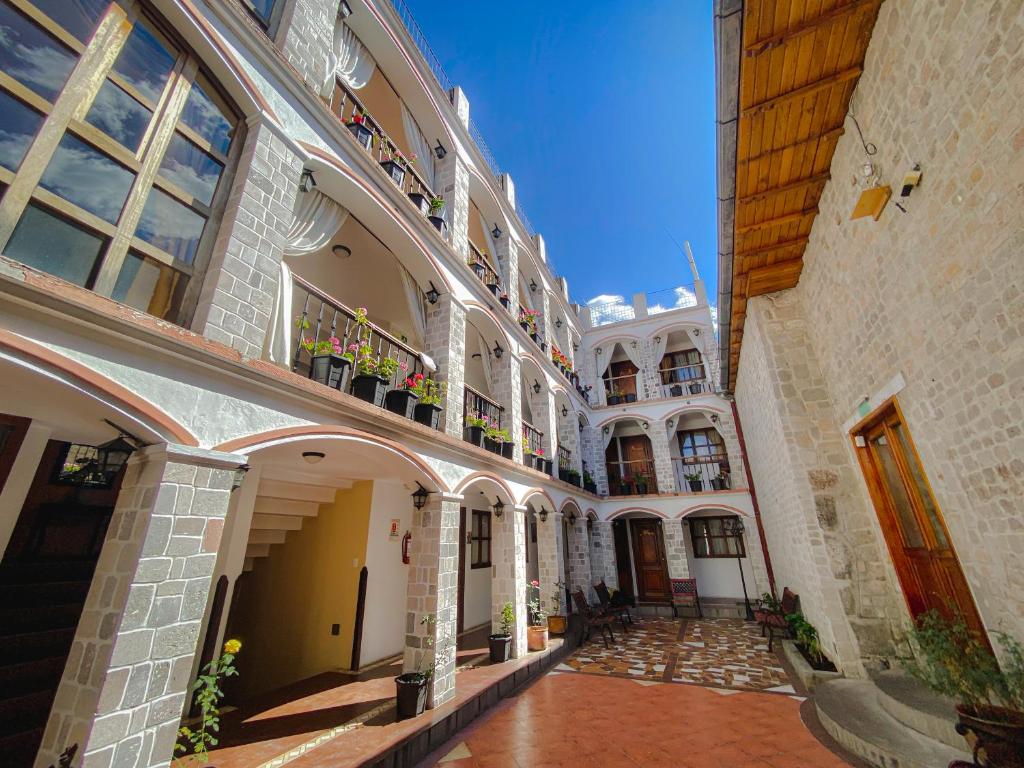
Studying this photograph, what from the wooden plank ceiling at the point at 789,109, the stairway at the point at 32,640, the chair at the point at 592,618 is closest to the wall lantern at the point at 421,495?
the stairway at the point at 32,640

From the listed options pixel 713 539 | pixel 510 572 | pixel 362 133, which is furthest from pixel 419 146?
pixel 713 539

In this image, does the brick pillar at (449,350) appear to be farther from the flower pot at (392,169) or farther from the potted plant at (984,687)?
the potted plant at (984,687)

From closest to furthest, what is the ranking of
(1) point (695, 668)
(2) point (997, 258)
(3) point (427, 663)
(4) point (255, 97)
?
(2) point (997, 258) < (4) point (255, 97) < (3) point (427, 663) < (1) point (695, 668)

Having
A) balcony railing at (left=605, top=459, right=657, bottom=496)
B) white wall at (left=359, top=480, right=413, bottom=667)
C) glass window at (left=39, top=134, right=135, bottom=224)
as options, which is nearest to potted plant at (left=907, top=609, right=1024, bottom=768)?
white wall at (left=359, top=480, right=413, bottom=667)

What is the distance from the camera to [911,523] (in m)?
4.22

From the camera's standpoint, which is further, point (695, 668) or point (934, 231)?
point (695, 668)

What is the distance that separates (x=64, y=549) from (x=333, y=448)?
9.85 feet

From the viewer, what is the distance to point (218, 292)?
296 centimetres

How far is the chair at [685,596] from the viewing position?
33.7ft

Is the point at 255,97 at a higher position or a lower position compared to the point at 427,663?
higher

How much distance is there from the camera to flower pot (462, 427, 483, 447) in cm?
624

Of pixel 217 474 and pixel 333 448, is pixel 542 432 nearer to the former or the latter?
pixel 333 448

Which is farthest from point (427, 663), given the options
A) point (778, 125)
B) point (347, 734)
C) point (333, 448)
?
point (778, 125)

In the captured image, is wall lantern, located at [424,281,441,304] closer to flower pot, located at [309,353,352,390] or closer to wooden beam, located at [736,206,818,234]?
flower pot, located at [309,353,352,390]
